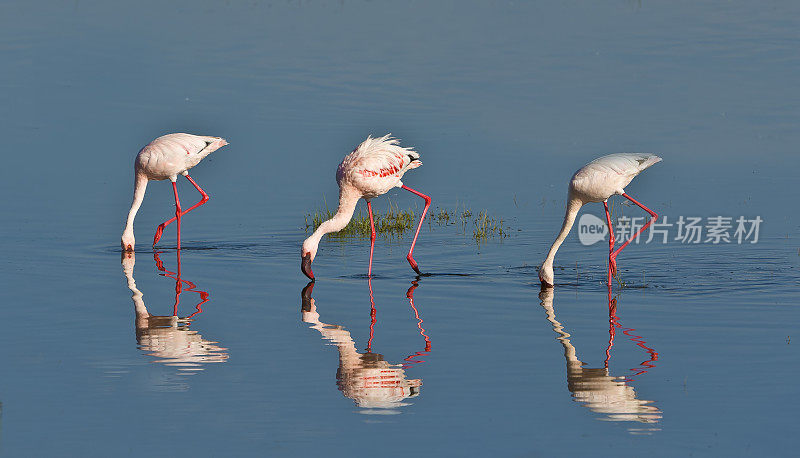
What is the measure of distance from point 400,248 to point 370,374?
589 centimetres

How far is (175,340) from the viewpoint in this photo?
1145cm

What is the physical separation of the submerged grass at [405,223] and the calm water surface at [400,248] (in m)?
0.25

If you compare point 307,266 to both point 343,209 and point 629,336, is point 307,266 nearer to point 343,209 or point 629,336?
point 343,209

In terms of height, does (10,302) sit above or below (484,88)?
below

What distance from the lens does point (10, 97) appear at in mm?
25234

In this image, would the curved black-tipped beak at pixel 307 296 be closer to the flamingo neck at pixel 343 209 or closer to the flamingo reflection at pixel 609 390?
the flamingo neck at pixel 343 209

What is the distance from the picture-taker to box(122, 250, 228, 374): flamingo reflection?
Answer: 10664mm

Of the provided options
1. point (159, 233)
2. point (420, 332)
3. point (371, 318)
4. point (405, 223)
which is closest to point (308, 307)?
point (371, 318)

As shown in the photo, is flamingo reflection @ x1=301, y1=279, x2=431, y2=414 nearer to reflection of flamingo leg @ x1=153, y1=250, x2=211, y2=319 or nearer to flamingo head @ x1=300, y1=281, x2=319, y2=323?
flamingo head @ x1=300, y1=281, x2=319, y2=323

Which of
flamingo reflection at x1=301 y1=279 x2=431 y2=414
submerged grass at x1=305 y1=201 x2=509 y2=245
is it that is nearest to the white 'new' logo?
submerged grass at x1=305 y1=201 x2=509 y2=245

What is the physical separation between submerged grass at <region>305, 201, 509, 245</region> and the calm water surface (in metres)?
0.25

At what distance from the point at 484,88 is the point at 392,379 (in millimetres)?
15800

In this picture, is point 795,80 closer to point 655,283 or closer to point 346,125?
point 346,125

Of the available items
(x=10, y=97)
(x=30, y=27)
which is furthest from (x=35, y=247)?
(x=30, y=27)
